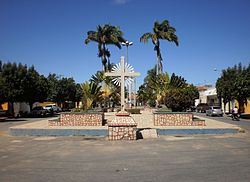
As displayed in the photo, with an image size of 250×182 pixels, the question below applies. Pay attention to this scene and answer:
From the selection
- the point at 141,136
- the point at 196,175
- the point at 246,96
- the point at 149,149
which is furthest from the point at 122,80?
the point at 246,96

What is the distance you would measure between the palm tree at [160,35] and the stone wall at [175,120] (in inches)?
851

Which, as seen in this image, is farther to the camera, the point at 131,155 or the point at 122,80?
the point at 122,80

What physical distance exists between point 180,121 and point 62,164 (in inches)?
496

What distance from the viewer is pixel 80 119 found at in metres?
22.1

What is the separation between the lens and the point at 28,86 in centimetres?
4534

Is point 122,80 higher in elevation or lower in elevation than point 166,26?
lower

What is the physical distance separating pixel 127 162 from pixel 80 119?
13.1 meters

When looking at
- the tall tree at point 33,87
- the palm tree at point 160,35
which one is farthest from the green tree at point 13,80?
the palm tree at point 160,35

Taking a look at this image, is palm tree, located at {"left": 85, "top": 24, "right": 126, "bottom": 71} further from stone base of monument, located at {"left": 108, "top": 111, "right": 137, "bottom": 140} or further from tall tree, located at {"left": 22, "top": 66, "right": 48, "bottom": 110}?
stone base of monument, located at {"left": 108, "top": 111, "right": 137, "bottom": 140}

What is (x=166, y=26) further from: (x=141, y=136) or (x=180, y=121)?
(x=141, y=136)

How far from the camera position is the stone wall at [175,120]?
2047 cm

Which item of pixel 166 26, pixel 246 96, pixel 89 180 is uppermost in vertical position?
pixel 166 26

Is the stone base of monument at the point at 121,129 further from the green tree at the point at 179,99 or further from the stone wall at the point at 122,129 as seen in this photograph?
the green tree at the point at 179,99

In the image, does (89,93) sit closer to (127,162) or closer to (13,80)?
(127,162)
